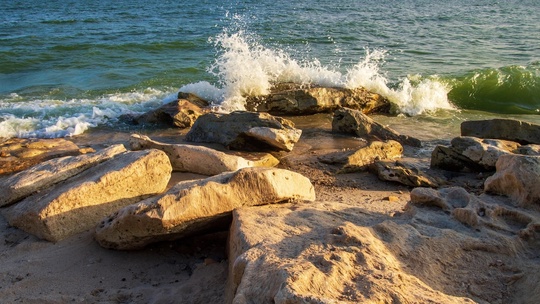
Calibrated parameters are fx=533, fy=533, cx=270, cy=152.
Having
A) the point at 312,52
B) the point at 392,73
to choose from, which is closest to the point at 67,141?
the point at 392,73

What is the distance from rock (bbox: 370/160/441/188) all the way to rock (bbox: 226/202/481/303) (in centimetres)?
228

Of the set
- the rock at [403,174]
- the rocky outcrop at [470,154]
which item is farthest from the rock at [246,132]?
the rocky outcrop at [470,154]

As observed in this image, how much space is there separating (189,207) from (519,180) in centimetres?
252

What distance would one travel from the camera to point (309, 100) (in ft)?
31.1

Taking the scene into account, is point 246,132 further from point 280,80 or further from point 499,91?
point 499,91

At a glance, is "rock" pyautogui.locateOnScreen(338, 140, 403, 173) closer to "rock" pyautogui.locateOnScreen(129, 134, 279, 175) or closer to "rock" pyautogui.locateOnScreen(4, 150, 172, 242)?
"rock" pyautogui.locateOnScreen(129, 134, 279, 175)

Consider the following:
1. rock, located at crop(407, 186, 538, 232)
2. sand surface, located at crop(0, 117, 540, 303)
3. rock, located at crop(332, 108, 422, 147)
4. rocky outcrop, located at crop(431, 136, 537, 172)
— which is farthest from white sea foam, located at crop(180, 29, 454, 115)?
rock, located at crop(407, 186, 538, 232)

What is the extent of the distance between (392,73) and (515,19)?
10473mm

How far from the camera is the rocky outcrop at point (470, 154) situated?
21.2 feet

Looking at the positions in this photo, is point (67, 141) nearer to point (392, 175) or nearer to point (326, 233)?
point (392, 175)

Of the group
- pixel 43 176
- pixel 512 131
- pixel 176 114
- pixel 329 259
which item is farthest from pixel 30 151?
pixel 512 131

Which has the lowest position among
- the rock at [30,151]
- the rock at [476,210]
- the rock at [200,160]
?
the rock at [30,151]

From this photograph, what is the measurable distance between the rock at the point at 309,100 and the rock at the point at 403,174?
3.17 m

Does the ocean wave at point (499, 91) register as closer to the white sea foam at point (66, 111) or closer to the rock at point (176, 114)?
the rock at point (176, 114)
